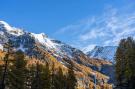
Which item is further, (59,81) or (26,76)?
(59,81)

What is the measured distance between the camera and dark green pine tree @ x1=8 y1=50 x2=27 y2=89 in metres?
73.2

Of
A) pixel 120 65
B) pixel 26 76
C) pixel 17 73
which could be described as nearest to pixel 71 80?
pixel 120 65

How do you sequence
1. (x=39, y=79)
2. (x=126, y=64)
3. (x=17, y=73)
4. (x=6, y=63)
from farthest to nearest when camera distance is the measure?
1. (x=126, y=64)
2. (x=39, y=79)
3. (x=17, y=73)
4. (x=6, y=63)

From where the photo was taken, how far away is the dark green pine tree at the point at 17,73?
240 feet

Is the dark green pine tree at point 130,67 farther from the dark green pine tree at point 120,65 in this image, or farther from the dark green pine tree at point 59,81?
the dark green pine tree at point 59,81

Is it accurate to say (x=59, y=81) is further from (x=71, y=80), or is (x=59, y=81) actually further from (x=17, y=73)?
(x=17, y=73)

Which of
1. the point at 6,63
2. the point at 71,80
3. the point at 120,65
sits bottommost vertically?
the point at 6,63

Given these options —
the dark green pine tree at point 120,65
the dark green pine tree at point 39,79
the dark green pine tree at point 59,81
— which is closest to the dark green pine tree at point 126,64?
the dark green pine tree at point 120,65

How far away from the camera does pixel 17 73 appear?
75.9 meters

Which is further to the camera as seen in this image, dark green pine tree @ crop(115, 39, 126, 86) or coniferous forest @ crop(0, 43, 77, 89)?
dark green pine tree @ crop(115, 39, 126, 86)

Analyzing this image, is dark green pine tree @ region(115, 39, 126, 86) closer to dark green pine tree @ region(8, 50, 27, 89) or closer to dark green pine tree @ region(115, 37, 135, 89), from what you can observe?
dark green pine tree @ region(115, 37, 135, 89)

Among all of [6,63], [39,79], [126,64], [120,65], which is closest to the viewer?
[6,63]

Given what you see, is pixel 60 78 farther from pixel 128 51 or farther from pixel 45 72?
pixel 128 51

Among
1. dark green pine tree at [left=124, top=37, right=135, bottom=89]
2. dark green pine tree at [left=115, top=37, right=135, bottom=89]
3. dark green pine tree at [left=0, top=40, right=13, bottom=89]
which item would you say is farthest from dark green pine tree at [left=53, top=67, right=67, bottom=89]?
dark green pine tree at [left=0, top=40, right=13, bottom=89]
